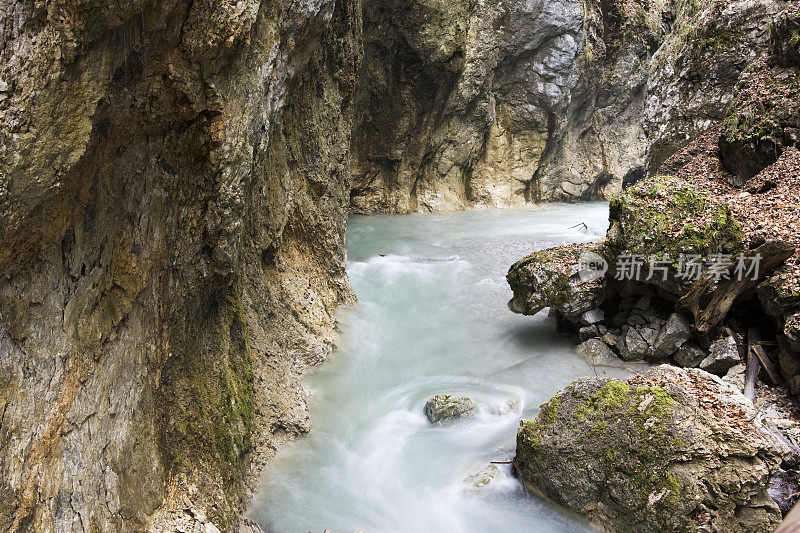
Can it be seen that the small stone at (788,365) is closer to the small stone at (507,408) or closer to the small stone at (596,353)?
the small stone at (596,353)

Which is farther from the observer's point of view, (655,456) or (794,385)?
(794,385)

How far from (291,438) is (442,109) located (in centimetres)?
1357

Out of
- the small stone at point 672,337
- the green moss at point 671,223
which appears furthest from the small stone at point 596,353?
the green moss at point 671,223

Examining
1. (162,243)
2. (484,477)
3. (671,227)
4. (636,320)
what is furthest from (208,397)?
(671,227)

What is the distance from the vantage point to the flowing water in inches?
194

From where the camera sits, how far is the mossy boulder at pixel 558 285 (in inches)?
306

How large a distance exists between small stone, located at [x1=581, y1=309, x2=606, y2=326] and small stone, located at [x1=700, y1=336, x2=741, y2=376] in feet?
5.07

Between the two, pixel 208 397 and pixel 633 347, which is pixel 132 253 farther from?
pixel 633 347

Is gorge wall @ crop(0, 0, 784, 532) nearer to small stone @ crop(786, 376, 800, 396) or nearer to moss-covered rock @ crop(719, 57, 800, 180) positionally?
moss-covered rock @ crop(719, 57, 800, 180)

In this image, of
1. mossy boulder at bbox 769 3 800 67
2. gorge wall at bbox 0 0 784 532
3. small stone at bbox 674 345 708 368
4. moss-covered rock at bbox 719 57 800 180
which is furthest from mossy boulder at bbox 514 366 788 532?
mossy boulder at bbox 769 3 800 67

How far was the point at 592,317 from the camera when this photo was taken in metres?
7.93

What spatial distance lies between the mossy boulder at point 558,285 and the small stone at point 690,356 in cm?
126

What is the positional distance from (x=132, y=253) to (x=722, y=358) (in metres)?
6.40

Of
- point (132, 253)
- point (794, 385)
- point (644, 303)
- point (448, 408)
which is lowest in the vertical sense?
point (448, 408)
